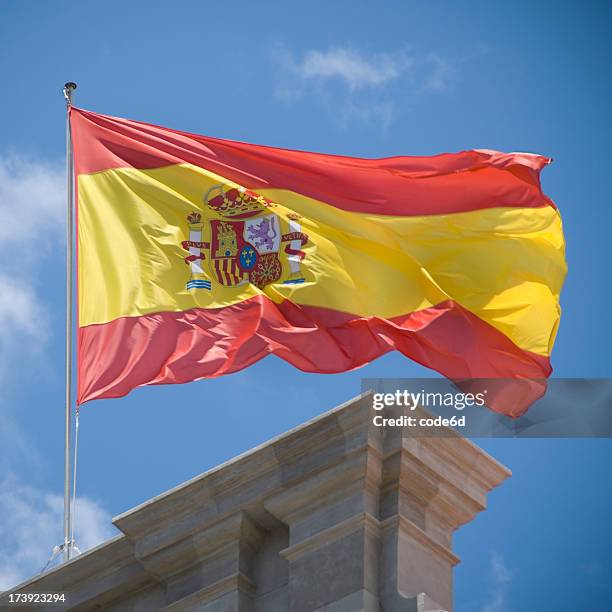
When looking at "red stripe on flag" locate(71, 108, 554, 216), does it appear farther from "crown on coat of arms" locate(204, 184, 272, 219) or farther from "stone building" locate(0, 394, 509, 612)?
"stone building" locate(0, 394, 509, 612)

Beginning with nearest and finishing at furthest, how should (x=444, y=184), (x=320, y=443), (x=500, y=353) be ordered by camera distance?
(x=320, y=443), (x=500, y=353), (x=444, y=184)

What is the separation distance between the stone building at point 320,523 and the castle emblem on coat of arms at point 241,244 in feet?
10.2

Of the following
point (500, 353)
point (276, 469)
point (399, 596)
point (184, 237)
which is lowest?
point (399, 596)

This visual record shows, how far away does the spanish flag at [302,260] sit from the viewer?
68.5 ft

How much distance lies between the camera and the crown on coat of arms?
2258 centimetres

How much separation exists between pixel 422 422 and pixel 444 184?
4.80 meters

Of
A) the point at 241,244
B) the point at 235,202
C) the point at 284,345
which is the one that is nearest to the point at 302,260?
the point at 241,244

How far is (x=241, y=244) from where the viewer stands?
2223 cm

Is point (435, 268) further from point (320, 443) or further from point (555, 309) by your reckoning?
point (320, 443)

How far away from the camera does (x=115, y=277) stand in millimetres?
22266

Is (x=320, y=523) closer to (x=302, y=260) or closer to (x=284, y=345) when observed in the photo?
(x=284, y=345)

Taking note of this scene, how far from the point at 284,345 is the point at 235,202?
2.91 meters

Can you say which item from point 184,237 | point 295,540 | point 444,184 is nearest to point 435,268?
point 444,184

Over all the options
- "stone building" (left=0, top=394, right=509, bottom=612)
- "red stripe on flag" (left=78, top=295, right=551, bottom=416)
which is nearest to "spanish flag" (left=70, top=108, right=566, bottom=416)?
"red stripe on flag" (left=78, top=295, right=551, bottom=416)
